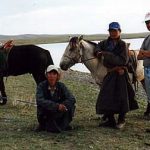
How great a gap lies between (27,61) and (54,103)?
11.7 ft

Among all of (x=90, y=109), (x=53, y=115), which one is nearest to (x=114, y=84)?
(x=53, y=115)

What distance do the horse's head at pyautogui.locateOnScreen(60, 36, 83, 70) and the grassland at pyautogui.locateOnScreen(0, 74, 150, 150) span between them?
3.74 feet

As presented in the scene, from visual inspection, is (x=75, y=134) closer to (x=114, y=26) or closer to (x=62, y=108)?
(x=62, y=108)

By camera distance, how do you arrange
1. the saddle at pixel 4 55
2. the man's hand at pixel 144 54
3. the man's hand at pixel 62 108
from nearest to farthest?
the man's hand at pixel 62 108 < the man's hand at pixel 144 54 < the saddle at pixel 4 55

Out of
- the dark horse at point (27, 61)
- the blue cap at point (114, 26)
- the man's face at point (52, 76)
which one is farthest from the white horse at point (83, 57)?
the dark horse at point (27, 61)

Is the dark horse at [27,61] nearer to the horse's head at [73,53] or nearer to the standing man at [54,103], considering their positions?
the horse's head at [73,53]

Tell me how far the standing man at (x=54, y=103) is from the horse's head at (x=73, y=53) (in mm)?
1104

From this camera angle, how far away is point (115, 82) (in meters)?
9.45

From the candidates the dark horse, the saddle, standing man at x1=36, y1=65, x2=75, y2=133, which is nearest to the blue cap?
standing man at x1=36, y1=65, x2=75, y2=133

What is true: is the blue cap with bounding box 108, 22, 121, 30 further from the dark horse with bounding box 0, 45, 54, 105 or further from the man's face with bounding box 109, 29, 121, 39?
the dark horse with bounding box 0, 45, 54, 105

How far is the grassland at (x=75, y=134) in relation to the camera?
27.1 feet

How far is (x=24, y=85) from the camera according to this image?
1692 cm

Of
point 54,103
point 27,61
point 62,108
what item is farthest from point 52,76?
point 27,61

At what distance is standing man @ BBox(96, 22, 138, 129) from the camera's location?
367 inches
